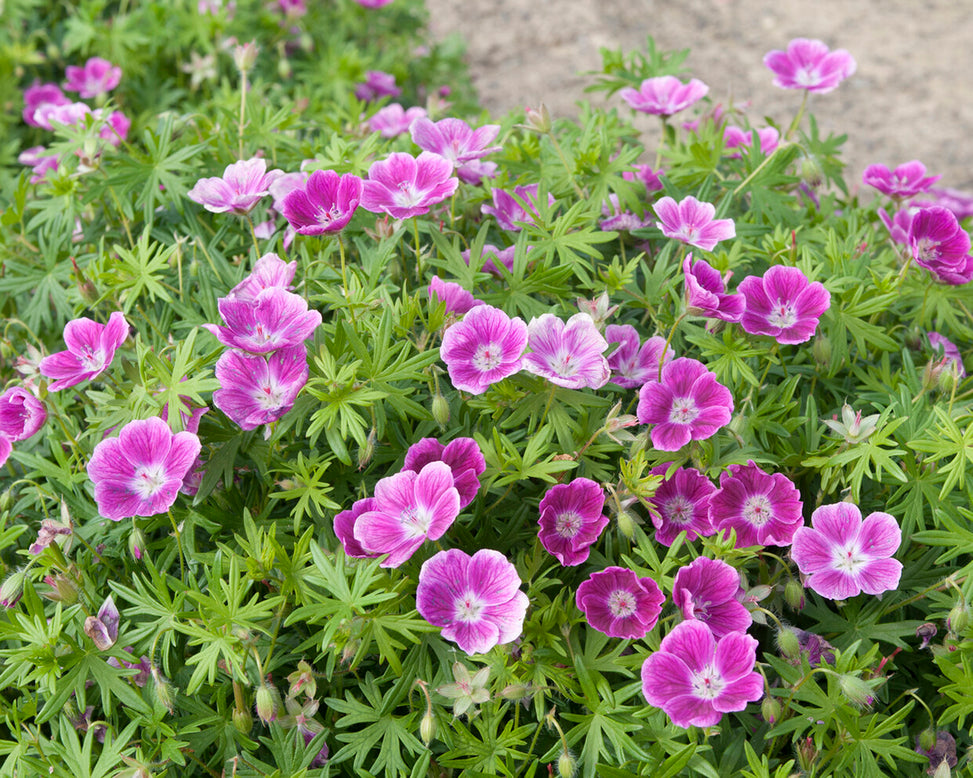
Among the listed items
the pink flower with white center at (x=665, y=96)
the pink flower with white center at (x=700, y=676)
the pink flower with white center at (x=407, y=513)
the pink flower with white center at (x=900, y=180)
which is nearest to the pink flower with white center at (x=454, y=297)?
the pink flower with white center at (x=407, y=513)

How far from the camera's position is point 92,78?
388 cm

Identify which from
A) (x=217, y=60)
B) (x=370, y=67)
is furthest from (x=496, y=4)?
(x=217, y=60)

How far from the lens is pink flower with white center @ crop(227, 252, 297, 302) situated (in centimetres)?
186

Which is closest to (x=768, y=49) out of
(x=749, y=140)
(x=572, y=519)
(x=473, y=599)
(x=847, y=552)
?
(x=749, y=140)

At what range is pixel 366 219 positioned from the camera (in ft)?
7.26

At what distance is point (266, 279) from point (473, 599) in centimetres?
80

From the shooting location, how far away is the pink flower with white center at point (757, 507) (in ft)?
5.82

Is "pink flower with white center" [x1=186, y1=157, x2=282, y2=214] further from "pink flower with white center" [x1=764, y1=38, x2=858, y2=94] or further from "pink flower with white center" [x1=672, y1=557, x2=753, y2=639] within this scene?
"pink flower with white center" [x1=764, y1=38, x2=858, y2=94]

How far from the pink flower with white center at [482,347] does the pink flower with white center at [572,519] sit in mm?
246

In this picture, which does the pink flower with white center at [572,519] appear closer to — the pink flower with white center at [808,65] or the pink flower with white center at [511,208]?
the pink flower with white center at [511,208]

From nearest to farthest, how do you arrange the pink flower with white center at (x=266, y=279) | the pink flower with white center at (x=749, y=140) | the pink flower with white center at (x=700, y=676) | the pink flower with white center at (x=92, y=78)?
the pink flower with white center at (x=700, y=676) < the pink flower with white center at (x=266, y=279) < the pink flower with white center at (x=749, y=140) < the pink flower with white center at (x=92, y=78)

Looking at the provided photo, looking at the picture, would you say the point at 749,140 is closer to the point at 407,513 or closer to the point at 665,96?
the point at 665,96

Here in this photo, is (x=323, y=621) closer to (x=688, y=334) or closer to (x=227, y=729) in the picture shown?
(x=227, y=729)

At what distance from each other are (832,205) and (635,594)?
1535 mm
